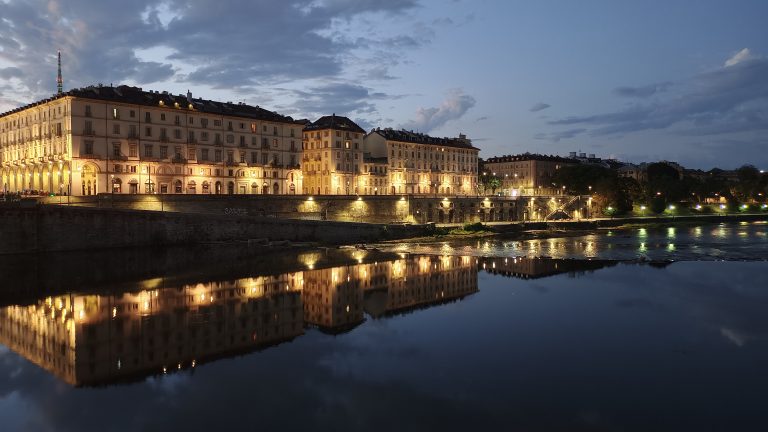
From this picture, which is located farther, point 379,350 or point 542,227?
point 542,227

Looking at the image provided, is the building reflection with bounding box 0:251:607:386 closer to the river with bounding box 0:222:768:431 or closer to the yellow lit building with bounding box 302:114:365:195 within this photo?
the river with bounding box 0:222:768:431

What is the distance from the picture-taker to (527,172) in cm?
16988

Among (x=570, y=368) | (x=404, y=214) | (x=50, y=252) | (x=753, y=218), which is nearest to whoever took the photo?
(x=570, y=368)

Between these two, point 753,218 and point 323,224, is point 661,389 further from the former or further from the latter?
point 753,218

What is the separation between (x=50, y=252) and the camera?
45.9m

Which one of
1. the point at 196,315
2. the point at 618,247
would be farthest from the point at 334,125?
the point at 196,315

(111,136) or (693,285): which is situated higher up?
(111,136)

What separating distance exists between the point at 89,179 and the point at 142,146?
755 centimetres

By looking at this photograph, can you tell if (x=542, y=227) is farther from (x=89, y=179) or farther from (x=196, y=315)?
(x=196, y=315)

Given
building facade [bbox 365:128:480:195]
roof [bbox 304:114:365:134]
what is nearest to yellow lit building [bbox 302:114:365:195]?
roof [bbox 304:114:365:134]

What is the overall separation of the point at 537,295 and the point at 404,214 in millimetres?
Result: 48668

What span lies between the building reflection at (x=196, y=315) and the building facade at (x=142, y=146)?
128 ft

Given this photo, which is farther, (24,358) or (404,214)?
(404,214)

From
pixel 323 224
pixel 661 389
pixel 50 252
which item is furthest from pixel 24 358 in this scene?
pixel 323 224
